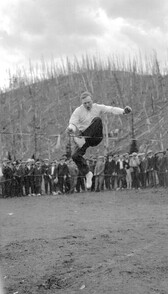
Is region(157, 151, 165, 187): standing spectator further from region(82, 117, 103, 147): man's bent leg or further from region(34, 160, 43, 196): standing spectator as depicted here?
region(82, 117, 103, 147): man's bent leg

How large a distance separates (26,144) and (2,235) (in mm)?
27610

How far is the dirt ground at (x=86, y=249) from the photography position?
21.4 ft

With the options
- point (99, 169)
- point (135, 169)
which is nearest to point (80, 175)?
point (99, 169)

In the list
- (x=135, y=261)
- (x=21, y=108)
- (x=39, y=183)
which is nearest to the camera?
(x=135, y=261)

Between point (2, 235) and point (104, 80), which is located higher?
point (104, 80)

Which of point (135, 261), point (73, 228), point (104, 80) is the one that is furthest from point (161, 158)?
point (104, 80)

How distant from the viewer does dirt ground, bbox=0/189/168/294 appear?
6527 mm

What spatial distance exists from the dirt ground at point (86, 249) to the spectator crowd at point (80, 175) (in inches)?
174

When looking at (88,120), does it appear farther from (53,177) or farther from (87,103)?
(53,177)

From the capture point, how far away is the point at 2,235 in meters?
11.0

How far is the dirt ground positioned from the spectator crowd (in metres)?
4.42

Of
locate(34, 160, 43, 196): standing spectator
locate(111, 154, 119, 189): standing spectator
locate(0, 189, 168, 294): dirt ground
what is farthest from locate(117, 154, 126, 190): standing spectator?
locate(0, 189, 168, 294): dirt ground

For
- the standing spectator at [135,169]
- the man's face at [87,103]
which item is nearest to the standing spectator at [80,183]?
the standing spectator at [135,169]

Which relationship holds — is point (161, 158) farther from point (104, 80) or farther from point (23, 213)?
point (104, 80)
